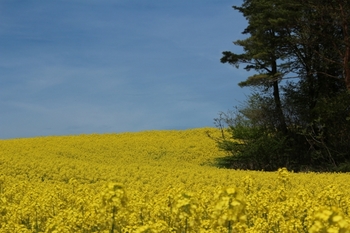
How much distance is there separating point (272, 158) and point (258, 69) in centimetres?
549

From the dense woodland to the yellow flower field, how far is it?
22.4 feet

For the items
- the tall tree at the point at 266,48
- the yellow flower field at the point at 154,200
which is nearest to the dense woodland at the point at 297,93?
the tall tree at the point at 266,48

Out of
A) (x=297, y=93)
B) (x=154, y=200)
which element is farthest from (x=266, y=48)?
(x=154, y=200)

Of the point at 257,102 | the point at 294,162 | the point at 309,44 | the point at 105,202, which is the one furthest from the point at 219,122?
the point at 105,202

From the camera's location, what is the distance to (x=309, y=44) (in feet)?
75.8

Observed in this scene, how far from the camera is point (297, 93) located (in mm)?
25719

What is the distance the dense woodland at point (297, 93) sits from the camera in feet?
74.6

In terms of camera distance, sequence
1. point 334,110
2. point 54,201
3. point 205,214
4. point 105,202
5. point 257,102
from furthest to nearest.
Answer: point 257,102 < point 334,110 < point 54,201 < point 205,214 < point 105,202

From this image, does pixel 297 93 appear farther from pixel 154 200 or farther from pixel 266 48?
pixel 154 200

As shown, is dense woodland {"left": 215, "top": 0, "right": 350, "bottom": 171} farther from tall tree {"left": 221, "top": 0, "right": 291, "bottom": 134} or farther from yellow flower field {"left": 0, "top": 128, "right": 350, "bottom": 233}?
yellow flower field {"left": 0, "top": 128, "right": 350, "bottom": 233}

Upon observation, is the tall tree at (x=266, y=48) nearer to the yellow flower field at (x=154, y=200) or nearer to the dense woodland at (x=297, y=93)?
the dense woodland at (x=297, y=93)

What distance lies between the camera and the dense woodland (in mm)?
22750

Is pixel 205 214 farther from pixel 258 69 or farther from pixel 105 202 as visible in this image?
pixel 258 69

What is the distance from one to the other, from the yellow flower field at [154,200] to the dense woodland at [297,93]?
683 centimetres
